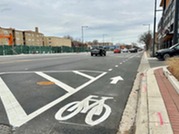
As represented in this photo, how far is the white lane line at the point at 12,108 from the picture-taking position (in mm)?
4383

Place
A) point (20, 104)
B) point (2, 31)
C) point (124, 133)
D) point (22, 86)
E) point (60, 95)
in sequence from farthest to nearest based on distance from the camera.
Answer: point (2, 31) → point (22, 86) → point (60, 95) → point (20, 104) → point (124, 133)

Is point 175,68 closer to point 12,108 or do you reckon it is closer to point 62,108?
point 62,108

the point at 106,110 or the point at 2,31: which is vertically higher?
the point at 2,31

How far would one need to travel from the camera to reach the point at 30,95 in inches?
250

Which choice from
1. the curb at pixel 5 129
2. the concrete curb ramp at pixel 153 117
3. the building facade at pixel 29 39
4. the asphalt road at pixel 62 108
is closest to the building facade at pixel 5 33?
the building facade at pixel 29 39

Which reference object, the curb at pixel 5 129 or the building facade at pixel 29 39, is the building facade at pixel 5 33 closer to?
the building facade at pixel 29 39

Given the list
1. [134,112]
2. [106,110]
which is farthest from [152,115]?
[106,110]

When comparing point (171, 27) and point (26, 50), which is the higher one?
point (171, 27)

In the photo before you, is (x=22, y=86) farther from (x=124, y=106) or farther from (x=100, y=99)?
(x=124, y=106)

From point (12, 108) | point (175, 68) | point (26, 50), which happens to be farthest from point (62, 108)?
point (26, 50)

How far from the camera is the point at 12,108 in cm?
510

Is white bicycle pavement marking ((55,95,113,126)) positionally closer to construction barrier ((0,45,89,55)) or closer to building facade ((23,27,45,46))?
construction barrier ((0,45,89,55))

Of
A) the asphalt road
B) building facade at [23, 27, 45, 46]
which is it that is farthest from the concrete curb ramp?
building facade at [23, 27, 45, 46]

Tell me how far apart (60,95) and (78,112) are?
66.6 inches
